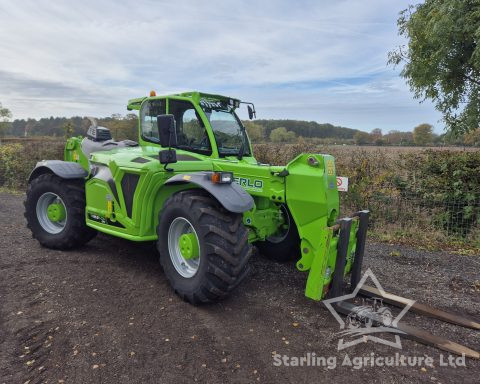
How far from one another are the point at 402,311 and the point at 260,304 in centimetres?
145

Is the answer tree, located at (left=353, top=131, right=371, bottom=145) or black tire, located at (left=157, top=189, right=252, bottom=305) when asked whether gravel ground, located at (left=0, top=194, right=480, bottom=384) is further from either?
tree, located at (left=353, top=131, right=371, bottom=145)

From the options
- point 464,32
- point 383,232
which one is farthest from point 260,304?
point 464,32

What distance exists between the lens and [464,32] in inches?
306

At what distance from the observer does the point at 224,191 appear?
3.82 metres

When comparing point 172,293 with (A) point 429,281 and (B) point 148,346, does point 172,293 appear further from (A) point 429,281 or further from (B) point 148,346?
(A) point 429,281

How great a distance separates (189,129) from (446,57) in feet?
22.0

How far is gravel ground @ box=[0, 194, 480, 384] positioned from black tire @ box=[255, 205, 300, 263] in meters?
0.14

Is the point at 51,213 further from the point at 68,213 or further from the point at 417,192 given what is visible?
the point at 417,192

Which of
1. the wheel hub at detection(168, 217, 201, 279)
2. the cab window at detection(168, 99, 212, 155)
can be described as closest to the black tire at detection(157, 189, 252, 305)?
the wheel hub at detection(168, 217, 201, 279)

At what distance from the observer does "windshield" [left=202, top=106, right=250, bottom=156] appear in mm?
4914

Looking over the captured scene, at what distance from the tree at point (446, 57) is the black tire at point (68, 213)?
7.62 m

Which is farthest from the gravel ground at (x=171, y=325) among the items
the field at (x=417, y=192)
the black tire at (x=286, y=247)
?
the field at (x=417, y=192)

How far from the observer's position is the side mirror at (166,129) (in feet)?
12.9

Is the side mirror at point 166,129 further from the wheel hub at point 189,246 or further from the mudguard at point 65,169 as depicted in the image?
the mudguard at point 65,169
